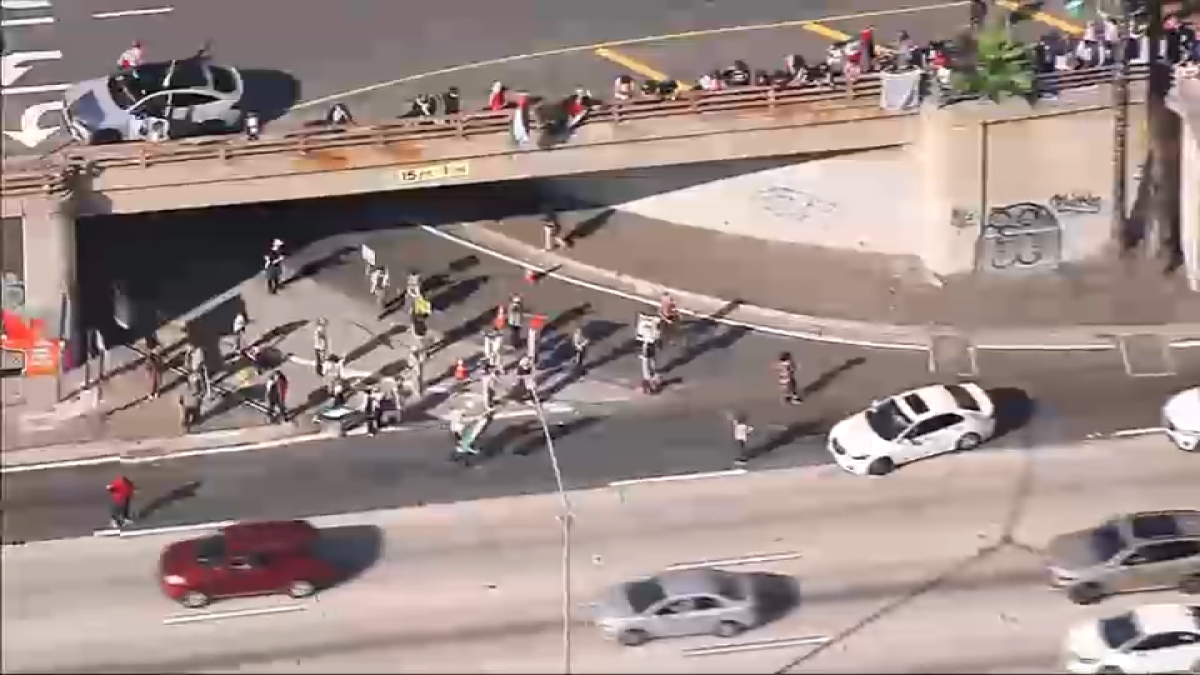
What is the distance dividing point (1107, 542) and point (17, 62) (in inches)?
1291

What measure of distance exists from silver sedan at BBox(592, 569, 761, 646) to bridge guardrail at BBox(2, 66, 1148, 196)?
1459 centimetres

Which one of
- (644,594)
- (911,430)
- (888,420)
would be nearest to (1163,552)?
(911,430)

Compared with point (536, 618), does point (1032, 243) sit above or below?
above

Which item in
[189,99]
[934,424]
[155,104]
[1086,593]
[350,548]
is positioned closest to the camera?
[1086,593]

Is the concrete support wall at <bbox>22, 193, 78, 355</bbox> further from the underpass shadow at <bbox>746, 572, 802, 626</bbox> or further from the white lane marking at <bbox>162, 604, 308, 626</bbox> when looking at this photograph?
the underpass shadow at <bbox>746, 572, 802, 626</bbox>

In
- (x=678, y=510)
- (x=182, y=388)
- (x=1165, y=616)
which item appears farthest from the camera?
(x=182, y=388)

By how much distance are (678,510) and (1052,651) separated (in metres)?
9.28

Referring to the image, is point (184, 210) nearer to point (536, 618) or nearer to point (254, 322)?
point (254, 322)

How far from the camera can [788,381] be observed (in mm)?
58875

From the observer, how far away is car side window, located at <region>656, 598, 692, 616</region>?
51.7 meters

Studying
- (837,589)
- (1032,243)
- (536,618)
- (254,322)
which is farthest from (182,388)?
(1032,243)

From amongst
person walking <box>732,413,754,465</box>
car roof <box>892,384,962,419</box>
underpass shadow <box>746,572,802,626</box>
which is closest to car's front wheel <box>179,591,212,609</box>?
underpass shadow <box>746,572,802,626</box>

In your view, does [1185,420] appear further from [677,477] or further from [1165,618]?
[677,477]

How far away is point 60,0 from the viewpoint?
224 feet
